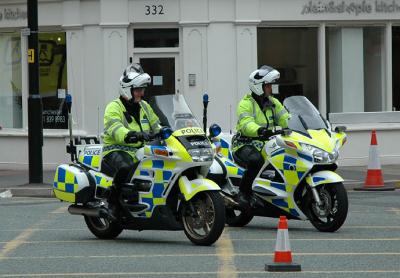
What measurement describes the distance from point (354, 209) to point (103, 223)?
4617mm

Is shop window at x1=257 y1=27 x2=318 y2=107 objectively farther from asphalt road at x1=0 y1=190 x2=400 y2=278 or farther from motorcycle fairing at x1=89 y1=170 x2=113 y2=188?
Answer: motorcycle fairing at x1=89 y1=170 x2=113 y2=188

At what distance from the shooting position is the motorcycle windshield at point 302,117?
1370 cm

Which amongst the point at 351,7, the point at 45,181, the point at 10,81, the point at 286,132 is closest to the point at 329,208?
the point at 286,132

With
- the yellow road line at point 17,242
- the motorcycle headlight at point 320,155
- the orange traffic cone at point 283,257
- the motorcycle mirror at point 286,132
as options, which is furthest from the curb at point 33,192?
the orange traffic cone at point 283,257

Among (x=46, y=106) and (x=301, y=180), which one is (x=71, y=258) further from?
(x=46, y=106)

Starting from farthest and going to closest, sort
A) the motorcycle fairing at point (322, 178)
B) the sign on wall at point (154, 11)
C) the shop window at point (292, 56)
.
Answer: the shop window at point (292, 56) → the sign on wall at point (154, 11) → the motorcycle fairing at point (322, 178)

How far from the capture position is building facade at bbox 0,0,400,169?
2419 centimetres

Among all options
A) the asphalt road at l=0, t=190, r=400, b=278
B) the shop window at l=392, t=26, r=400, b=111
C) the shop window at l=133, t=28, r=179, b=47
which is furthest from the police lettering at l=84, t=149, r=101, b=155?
the shop window at l=392, t=26, r=400, b=111

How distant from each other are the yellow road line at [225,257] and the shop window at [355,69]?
1267 centimetres

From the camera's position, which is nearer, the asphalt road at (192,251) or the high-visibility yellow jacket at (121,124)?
the asphalt road at (192,251)

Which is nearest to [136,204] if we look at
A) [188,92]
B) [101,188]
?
[101,188]

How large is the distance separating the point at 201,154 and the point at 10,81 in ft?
49.1

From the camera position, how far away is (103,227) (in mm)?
13156

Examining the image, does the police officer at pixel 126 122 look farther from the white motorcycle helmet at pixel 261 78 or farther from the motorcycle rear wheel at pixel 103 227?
the white motorcycle helmet at pixel 261 78
